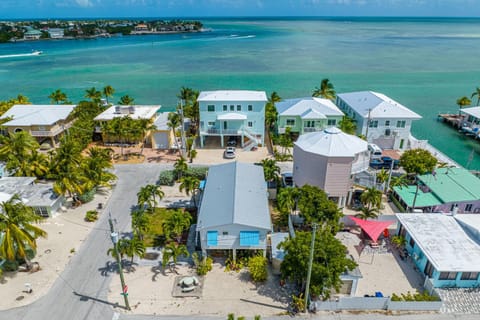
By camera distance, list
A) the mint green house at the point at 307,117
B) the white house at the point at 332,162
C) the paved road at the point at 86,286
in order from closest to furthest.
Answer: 1. the paved road at the point at 86,286
2. the white house at the point at 332,162
3. the mint green house at the point at 307,117

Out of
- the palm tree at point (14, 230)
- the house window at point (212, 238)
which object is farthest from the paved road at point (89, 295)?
the house window at point (212, 238)

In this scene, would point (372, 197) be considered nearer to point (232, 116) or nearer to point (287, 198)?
point (287, 198)

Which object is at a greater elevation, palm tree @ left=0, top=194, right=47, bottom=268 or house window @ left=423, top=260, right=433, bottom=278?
palm tree @ left=0, top=194, right=47, bottom=268

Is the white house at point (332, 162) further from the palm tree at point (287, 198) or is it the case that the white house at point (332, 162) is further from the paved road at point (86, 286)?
the paved road at point (86, 286)

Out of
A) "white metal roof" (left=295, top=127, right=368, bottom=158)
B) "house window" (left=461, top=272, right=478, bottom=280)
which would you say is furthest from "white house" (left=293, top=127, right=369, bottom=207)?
"house window" (left=461, top=272, right=478, bottom=280)

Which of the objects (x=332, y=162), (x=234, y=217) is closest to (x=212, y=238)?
(x=234, y=217)

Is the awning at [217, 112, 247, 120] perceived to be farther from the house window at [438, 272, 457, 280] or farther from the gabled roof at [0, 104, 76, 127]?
the house window at [438, 272, 457, 280]
